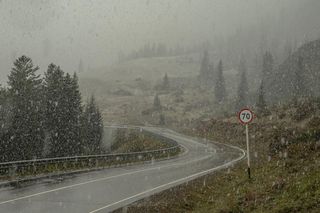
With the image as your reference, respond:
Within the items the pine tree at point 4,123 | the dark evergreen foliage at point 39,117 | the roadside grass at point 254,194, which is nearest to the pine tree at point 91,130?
the dark evergreen foliage at point 39,117

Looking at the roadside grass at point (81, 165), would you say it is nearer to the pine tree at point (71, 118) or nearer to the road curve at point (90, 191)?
the road curve at point (90, 191)

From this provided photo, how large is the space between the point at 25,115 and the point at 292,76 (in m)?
81.9

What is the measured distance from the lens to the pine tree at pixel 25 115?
45156mm

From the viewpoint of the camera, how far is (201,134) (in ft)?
233

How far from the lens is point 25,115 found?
46.4 meters

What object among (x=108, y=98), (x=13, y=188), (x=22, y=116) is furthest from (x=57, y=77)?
(x=108, y=98)

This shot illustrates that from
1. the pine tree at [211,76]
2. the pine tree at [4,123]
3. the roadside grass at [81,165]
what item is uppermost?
the pine tree at [211,76]

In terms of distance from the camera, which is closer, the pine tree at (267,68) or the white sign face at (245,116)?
the white sign face at (245,116)

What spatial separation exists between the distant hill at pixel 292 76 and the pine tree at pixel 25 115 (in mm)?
66391

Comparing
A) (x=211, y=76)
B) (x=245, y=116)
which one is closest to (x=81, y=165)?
(x=245, y=116)

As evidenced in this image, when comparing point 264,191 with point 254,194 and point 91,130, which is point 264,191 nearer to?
point 254,194

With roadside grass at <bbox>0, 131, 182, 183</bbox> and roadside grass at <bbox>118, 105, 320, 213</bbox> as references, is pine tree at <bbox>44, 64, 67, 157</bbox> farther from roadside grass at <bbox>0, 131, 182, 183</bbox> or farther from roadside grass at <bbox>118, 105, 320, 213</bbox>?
roadside grass at <bbox>118, 105, 320, 213</bbox>

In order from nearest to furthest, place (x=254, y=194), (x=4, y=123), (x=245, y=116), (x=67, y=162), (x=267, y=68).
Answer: (x=254, y=194), (x=245, y=116), (x=67, y=162), (x=4, y=123), (x=267, y=68)

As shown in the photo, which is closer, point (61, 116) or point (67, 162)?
point (67, 162)
